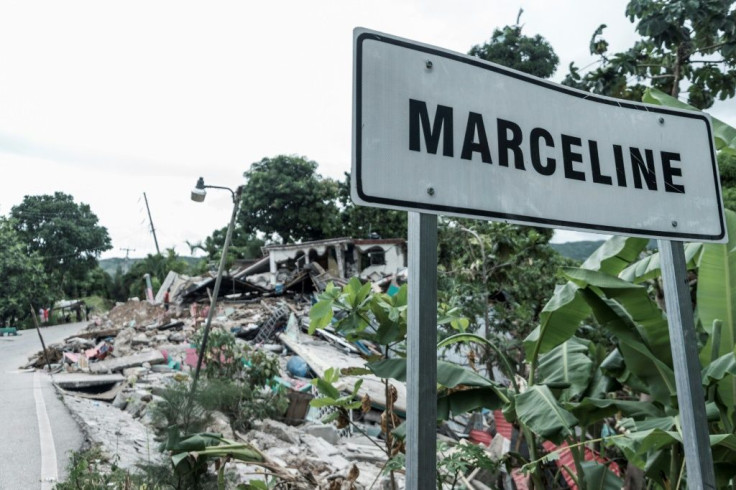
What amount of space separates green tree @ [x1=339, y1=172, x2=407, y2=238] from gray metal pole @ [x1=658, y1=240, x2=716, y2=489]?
25.9 metres

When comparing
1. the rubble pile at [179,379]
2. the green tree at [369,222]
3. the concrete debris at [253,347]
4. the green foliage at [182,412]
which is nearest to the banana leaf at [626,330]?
the concrete debris at [253,347]

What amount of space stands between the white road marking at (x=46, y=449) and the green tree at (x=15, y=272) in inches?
157

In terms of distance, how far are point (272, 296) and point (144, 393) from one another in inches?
475

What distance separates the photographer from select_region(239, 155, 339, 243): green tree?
98.6 feet

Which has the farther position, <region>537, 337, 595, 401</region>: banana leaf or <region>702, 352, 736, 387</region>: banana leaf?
<region>537, 337, 595, 401</region>: banana leaf

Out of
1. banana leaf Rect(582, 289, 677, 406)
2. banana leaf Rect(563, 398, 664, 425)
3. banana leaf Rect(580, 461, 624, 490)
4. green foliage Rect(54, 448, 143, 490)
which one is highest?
banana leaf Rect(582, 289, 677, 406)

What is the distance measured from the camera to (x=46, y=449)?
502 cm

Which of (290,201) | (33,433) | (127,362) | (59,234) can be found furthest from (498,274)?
(290,201)

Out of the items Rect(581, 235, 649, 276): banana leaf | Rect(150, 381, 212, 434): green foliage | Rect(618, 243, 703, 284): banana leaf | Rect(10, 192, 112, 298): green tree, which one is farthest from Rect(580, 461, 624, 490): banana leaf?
Rect(10, 192, 112, 298): green tree

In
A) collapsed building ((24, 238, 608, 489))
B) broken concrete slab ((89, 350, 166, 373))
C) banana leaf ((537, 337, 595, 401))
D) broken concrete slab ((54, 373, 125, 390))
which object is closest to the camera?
banana leaf ((537, 337, 595, 401))

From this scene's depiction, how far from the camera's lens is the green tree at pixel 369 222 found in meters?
28.3

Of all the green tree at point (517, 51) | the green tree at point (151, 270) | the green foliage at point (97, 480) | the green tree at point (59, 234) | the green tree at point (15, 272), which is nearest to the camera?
the green foliage at point (97, 480)

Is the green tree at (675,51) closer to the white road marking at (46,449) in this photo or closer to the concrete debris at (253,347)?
the concrete debris at (253,347)

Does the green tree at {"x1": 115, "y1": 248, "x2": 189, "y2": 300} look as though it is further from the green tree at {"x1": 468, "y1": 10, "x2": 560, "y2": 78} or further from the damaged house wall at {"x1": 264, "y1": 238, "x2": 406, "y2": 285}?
the green tree at {"x1": 468, "y1": 10, "x2": 560, "y2": 78}
